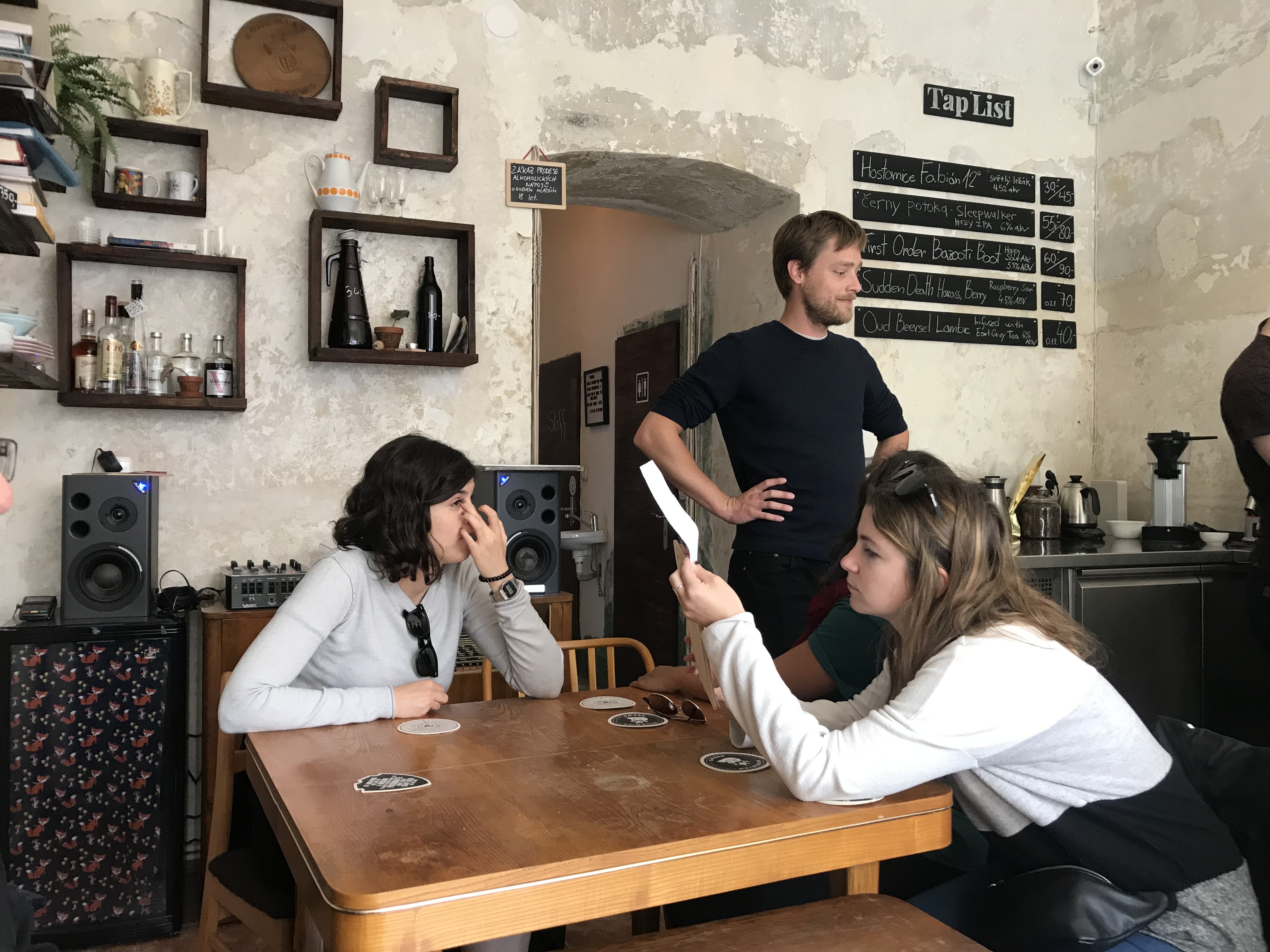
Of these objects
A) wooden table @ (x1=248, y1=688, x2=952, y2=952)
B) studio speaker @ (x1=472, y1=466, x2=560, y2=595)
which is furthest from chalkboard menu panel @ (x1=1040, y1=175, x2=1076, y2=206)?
wooden table @ (x1=248, y1=688, x2=952, y2=952)

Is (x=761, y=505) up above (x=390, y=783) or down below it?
above

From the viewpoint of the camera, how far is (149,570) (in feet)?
9.29

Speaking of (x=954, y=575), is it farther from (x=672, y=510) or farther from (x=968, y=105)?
(x=968, y=105)

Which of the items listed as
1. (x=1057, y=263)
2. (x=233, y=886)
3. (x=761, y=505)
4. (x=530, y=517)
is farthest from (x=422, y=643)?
(x=1057, y=263)

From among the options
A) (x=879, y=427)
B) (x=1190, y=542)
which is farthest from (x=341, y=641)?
(x=1190, y=542)

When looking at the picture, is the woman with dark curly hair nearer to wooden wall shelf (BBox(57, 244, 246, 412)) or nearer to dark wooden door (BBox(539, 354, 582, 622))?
wooden wall shelf (BBox(57, 244, 246, 412))

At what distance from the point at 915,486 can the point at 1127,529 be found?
2.99 m

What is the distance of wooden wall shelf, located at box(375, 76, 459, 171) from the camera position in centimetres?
339

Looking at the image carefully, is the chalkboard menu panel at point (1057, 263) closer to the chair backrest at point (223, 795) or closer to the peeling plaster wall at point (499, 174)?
the peeling plaster wall at point (499, 174)

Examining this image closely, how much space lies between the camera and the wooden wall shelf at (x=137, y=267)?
301cm

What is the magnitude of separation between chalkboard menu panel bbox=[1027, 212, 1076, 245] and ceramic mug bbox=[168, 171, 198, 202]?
136 inches

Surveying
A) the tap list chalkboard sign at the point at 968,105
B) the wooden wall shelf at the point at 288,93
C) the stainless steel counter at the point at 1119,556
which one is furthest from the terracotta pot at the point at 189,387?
the tap list chalkboard sign at the point at 968,105

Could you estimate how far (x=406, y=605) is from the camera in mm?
2098

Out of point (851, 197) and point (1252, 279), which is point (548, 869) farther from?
point (1252, 279)
